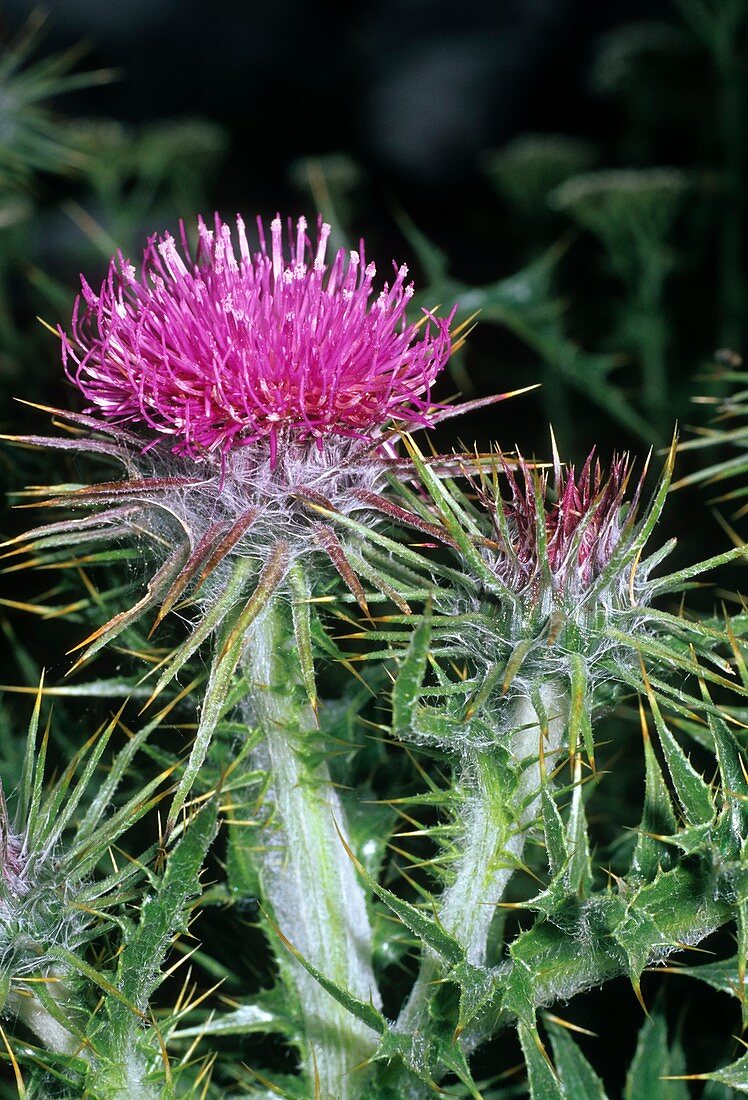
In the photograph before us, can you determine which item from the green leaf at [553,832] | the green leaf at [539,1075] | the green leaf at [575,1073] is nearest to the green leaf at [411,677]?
the green leaf at [553,832]

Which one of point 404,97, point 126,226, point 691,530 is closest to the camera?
point 691,530

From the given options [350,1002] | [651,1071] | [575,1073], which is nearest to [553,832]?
[350,1002]

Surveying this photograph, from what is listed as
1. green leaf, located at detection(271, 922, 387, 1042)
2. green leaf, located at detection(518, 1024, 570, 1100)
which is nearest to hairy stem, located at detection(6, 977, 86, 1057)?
green leaf, located at detection(271, 922, 387, 1042)

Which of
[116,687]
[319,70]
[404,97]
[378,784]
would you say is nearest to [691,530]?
[378,784]

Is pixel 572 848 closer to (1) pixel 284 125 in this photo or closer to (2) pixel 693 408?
(2) pixel 693 408

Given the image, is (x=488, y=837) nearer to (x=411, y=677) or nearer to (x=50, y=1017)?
(x=411, y=677)

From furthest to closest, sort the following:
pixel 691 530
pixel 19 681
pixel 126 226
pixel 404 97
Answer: pixel 404 97 → pixel 126 226 → pixel 691 530 → pixel 19 681

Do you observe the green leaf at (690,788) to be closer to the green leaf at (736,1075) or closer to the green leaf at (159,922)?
the green leaf at (736,1075)
